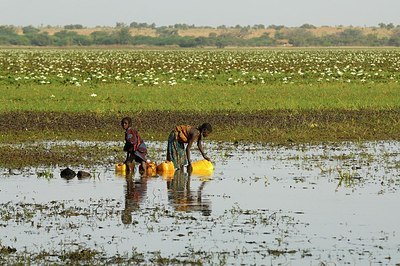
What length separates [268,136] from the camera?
21.4 m

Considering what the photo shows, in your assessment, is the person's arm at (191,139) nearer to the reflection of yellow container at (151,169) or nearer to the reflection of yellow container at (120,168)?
the reflection of yellow container at (151,169)

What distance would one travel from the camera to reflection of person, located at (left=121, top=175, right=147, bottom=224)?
12.3 m

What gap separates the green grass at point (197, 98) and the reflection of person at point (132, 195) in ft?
34.3

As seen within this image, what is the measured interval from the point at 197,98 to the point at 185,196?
1557 centimetres

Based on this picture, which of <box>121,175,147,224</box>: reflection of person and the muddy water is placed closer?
the muddy water

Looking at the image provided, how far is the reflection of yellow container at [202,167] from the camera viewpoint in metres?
16.4

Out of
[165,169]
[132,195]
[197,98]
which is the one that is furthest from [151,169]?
[197,98]

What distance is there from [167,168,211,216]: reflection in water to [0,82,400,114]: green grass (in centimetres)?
1024

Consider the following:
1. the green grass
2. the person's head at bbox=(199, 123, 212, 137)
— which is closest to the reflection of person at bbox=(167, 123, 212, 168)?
the person's head at bbox=(199, 123, 212, 137)

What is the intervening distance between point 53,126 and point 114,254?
12961mm

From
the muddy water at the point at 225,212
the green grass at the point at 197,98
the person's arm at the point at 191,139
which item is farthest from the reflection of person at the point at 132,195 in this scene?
the green grass at the point at 197,98

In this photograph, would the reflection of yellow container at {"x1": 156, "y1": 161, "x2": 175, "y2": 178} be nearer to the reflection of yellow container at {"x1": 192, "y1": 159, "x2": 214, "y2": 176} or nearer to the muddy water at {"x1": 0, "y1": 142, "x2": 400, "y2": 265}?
the muddy water at {"x1": 0, "y1": 142, "x2": 400, "y2": 265}

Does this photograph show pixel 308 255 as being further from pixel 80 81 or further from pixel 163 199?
pixel 80 81

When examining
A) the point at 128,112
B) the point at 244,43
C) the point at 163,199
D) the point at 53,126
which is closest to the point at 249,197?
the point at 163,199
